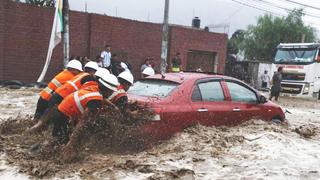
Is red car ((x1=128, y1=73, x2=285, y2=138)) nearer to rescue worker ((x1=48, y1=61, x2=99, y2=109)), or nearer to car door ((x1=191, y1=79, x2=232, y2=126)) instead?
car door ((x1=191, y1=79, x2=232, y2=126))

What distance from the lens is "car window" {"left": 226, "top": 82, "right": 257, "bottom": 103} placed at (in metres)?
8.31

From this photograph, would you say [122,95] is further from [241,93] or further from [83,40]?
[83,40]

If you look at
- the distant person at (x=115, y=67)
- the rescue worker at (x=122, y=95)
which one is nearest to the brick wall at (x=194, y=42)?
the distant person at (x=115, y=67)

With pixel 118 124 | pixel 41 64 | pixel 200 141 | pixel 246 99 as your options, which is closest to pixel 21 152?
pixel 118 124

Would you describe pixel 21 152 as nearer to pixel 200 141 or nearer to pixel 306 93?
pixel 200 141

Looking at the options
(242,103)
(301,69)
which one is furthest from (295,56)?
(242,103)

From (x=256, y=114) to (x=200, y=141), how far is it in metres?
1.88

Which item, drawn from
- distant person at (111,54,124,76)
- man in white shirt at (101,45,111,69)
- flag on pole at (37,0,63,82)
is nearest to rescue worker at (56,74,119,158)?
flag on pole at (37,0,63,82)

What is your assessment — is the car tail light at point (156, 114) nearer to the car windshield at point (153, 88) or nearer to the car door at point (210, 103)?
the car windshield at point (153, 88)

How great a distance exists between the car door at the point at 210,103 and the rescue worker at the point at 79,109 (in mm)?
1622

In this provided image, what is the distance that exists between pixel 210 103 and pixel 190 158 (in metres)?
1.48

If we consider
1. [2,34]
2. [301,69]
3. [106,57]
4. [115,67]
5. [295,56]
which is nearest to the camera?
[2,34]

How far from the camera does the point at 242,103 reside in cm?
838

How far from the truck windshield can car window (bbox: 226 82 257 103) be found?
1439 cm
